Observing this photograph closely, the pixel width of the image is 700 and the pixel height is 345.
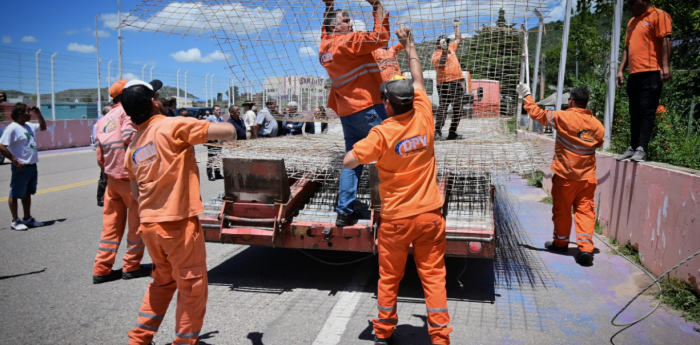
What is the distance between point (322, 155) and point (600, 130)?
9.85 ft

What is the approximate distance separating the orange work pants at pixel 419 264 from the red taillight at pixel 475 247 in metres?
0.80

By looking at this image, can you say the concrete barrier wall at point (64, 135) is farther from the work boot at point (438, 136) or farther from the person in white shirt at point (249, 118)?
the work boot at point (438, 136)

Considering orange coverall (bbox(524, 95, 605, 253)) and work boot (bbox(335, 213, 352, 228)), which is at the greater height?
orange coverall (bbox(524, 95, 605, 253))

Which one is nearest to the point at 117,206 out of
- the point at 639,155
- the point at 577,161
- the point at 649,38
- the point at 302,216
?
the point at 302,216

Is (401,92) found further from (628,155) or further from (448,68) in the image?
(628,155)

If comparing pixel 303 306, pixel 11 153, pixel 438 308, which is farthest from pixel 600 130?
pixel 11 153

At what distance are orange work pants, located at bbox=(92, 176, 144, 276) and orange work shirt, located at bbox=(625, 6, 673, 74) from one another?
5497 mm

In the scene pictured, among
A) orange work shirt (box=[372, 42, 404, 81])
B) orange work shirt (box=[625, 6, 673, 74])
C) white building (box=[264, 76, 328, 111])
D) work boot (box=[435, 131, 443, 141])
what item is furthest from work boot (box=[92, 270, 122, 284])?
orange work shirt (box=[625, 6, 673, 74])

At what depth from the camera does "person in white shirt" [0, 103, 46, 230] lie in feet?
22.4

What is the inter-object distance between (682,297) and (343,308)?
2.82 m

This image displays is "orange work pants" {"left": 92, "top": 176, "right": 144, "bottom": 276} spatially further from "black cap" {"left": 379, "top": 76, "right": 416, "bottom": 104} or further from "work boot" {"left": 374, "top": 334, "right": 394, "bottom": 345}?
"black cap" {"left": 379, "top": 76, "right": 416, "bottom": 104}

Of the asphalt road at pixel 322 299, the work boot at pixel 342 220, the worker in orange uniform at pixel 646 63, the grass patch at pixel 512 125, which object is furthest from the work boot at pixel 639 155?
the work boot at pixel 342 220

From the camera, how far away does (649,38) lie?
5.32 metres

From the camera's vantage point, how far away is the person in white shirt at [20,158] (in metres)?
6.82
